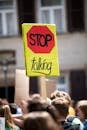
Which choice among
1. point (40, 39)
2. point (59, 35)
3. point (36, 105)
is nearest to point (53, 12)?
point (59, 35)

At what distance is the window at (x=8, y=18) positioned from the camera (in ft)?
62.8

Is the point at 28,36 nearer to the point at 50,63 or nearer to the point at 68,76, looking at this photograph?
the point at 50,63

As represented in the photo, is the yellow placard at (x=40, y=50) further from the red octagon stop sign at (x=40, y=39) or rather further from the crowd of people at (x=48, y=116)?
the crowd of people at (x=48, y=116)

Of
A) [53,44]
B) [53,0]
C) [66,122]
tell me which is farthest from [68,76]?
[66,122]

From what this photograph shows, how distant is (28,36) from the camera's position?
6.27m

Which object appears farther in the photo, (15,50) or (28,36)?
(15,50)

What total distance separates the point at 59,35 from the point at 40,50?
12856 millimetres

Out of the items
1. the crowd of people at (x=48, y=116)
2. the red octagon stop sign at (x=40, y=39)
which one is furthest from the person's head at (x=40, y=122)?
the red octagon stop sign at (x=40, y=39)

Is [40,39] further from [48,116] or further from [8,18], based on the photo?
[8,18]

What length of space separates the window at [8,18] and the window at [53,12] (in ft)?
2.65

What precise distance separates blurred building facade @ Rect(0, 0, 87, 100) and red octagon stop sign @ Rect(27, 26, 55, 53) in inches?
475

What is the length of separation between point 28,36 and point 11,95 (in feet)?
41.1

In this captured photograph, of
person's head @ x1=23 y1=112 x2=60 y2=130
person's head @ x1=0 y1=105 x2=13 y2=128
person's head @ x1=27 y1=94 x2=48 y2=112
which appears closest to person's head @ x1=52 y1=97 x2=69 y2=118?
person's head @ x1=27 y1=94 x2=48 y2=112

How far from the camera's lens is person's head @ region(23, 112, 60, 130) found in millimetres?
3301
